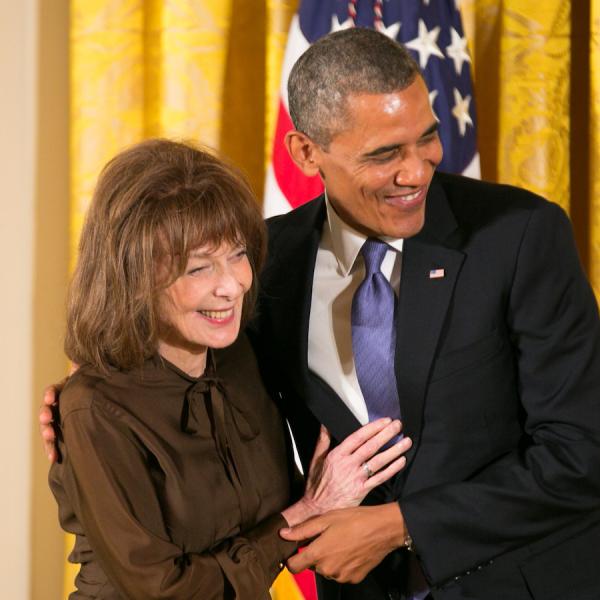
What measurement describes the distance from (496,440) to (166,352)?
1.90 ft

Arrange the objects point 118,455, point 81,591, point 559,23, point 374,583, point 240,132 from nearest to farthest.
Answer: point 118,455 → point 81,591 → point 374,583 → point 559,23 → point 240,132

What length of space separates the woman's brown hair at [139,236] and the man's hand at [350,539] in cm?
41

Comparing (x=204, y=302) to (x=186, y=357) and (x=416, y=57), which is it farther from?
(x=416, y=57)

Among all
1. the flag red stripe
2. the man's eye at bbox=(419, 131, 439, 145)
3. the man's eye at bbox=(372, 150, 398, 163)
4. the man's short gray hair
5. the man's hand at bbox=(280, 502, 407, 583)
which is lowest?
the man's hand at bbox=(280, 502, 407, 583)

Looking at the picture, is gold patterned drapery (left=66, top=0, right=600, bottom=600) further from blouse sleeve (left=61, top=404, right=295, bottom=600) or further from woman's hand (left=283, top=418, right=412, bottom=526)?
blouse sleeve (left=61, top=404, right=295, bottom=600)

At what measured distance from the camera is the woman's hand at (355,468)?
1.77 m

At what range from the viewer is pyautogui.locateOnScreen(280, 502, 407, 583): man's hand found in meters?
1.73

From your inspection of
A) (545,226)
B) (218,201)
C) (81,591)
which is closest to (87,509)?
(81,591)

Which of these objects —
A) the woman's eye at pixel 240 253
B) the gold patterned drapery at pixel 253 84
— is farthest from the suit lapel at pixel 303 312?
the gold patterned drapery at pixel 253 84

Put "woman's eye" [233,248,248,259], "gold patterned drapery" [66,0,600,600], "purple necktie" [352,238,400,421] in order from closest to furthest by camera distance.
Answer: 1. "woman's eye" [233,248,248,259]
2. "purple necktie" [352,238,400,421]
3. "gold patterned drapery" [66,0,600,600]

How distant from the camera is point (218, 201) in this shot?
5.44 ft

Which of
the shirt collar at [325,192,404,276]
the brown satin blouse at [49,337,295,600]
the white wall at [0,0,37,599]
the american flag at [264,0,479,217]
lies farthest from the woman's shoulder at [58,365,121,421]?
the white wall at [0,0,37,599]

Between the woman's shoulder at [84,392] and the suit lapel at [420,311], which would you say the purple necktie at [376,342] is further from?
the woman's shoulder at [84,392]

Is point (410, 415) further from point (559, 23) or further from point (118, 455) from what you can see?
point (559, 23)
